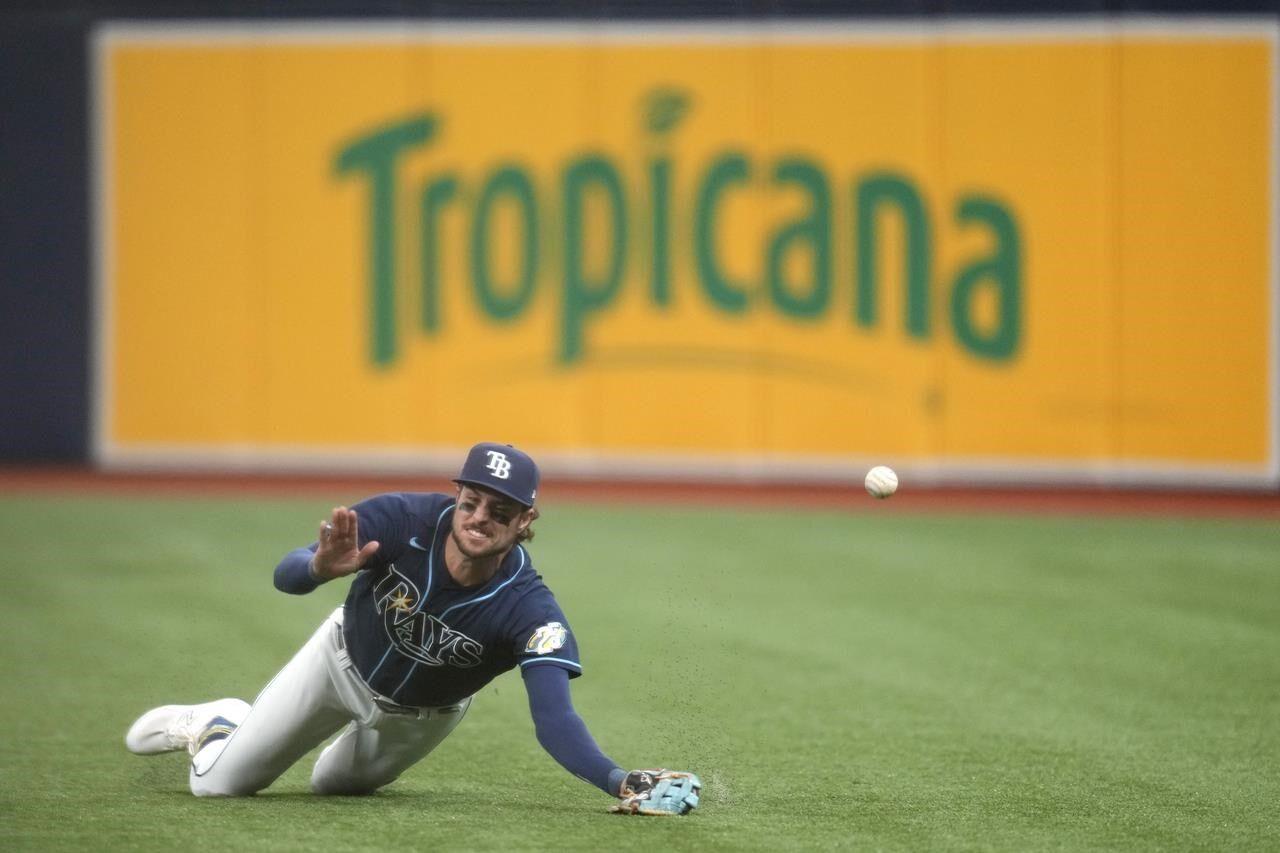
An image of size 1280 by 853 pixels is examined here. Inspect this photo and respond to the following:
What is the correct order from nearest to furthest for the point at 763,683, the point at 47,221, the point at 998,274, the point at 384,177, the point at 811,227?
the point at 763,683 → the point at 998,274 → the point at 811,227 → the point at 384,177 → the point at 47,221

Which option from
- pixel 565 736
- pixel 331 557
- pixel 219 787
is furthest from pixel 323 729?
pixel 565 736

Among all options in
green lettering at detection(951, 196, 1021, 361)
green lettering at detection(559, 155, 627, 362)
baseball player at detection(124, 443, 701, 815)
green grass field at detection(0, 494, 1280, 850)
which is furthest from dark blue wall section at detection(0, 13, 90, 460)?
baseball player at detection(124, 443, 701, 815)

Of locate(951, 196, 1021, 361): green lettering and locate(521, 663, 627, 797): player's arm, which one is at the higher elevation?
locate(951, 196, 1021, 361): green lettering

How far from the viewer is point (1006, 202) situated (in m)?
17.5

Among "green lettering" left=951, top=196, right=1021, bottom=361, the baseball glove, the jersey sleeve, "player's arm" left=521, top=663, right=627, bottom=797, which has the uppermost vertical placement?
"green lettering" left=951, top=196, right=1021, bottom=361

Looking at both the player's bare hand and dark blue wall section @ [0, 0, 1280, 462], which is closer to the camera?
the player's bare hand

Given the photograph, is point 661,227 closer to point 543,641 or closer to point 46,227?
point 46,227

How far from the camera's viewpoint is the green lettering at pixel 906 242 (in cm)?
1766

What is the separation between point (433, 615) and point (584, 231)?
12214mm

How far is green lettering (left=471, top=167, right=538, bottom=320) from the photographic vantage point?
18031 millimetres

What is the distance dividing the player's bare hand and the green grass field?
87cm

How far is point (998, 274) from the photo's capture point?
17594 mm

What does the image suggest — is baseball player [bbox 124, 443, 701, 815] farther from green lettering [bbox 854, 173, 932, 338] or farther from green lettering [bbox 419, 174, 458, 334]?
green lettering [bbox 854, 173, 932, 338]

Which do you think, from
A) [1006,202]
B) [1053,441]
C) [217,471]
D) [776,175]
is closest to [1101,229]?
[1006,202]
